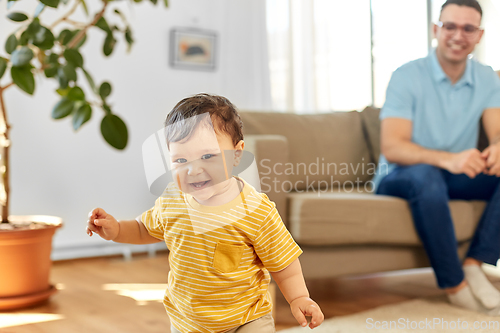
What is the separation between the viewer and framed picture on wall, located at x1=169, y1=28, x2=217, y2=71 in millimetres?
2926

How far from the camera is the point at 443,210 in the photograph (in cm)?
150

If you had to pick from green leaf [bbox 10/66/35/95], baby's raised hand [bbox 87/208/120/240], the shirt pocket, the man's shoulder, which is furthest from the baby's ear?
the man's shoulder

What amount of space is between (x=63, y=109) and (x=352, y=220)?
1.05 metres

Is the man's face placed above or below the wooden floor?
above

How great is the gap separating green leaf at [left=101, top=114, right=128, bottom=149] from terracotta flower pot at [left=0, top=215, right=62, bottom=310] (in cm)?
39

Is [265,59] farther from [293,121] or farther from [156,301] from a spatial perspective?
[156,301]

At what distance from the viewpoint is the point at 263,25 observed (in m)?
3.14

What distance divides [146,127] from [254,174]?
210cm

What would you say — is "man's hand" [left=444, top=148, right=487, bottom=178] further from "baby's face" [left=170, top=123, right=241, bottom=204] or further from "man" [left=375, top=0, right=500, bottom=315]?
"baby's face" [left=170, top=123, right=241, bottom=204]

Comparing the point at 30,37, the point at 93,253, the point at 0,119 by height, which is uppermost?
the point at 30,37

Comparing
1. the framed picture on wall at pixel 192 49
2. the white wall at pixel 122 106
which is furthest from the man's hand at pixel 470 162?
the framed picture on wall at pixel 192 49

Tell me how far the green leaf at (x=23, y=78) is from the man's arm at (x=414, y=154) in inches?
47.2

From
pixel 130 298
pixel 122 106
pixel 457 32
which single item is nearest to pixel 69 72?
pixel 130 298

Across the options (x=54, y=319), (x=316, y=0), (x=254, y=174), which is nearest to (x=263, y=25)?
(x=316, y=0)
